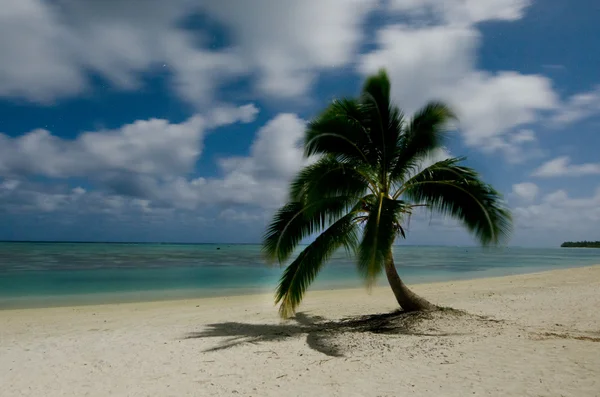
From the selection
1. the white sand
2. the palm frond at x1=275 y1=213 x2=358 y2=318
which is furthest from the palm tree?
the white sand

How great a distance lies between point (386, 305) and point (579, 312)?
184 inches

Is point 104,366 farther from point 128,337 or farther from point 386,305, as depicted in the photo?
point 386,305

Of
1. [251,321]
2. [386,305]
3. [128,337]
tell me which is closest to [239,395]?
[128,337]

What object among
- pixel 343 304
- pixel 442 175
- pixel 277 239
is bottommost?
pixel 343 304

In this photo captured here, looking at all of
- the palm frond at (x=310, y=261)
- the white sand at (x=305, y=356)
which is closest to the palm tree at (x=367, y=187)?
the palm frond at (x=310, y=261)

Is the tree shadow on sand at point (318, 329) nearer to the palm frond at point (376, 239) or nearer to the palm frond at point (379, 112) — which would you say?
the palm frond at point (376, 239)

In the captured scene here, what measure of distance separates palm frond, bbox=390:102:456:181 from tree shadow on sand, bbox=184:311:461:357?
2.97m

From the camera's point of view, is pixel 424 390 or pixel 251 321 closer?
pixel 424 390

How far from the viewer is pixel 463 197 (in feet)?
28.2

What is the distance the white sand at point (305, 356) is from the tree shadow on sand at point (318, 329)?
0.03m

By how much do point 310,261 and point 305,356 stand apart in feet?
6.90

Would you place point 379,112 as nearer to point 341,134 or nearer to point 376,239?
point 341,134

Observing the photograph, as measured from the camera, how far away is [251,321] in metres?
10.3

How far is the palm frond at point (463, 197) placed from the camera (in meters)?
8.25
